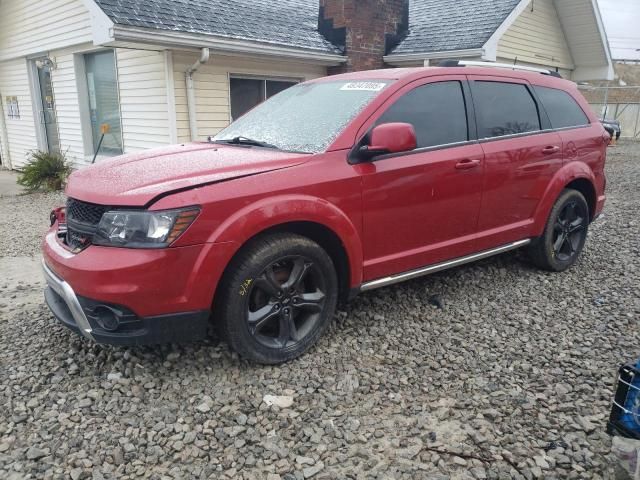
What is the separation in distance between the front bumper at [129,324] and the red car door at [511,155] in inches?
95.3

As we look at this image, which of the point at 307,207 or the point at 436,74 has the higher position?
the point at 436,74

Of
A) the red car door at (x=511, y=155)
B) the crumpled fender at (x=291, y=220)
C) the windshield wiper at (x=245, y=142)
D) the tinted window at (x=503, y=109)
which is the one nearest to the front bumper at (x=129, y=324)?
the crumpled fender at (x=291, y=220)

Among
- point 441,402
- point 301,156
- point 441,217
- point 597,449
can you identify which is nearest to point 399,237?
point 441,217

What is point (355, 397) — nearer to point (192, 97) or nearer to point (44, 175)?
point (192, 97)

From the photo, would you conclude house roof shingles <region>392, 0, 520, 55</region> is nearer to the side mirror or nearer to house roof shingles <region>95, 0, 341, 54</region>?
house roof shingles <region>95, 0, 341, 54</region>

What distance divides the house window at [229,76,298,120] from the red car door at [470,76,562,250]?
6.30 m

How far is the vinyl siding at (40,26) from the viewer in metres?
10.2

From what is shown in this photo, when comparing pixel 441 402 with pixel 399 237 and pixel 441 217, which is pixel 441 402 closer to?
pixel 399 237

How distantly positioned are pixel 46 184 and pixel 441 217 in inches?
371

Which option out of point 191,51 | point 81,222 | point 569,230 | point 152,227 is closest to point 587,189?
point 569,230

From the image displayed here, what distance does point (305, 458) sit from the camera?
97.5 inches

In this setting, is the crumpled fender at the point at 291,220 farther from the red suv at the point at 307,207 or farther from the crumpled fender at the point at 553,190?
the crumpled fender at the point at 553,190

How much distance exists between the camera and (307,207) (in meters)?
3.09

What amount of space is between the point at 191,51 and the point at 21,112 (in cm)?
685
